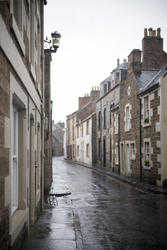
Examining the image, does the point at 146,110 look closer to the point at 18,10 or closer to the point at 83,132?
the point at 18,10

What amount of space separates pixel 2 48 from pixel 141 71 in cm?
1949

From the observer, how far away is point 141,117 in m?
19.2

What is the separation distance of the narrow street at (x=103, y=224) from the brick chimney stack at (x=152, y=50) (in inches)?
585

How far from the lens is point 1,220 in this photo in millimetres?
3387

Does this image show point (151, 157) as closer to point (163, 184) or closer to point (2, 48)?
point (163, 184)

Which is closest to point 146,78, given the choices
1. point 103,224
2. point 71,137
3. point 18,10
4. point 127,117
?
point 127,117

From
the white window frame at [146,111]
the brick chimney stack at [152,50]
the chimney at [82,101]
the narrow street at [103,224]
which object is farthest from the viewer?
the chimney at [82,101]

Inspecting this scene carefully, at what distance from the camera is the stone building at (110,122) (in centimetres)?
2637

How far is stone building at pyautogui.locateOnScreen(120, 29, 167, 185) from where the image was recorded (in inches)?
663

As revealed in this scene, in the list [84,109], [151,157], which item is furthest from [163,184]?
[84,109]

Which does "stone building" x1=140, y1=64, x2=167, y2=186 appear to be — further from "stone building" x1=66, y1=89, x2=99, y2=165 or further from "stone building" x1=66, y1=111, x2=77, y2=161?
"stone building" x1=66, y1=111, x2=77, y2=161

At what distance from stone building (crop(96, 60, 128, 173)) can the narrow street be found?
43.5 ft

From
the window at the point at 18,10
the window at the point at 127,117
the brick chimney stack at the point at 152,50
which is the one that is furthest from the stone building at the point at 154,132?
the window at the point at 18,10

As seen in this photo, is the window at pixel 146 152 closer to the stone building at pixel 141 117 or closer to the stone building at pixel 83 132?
the stone building at pixel 141 117
